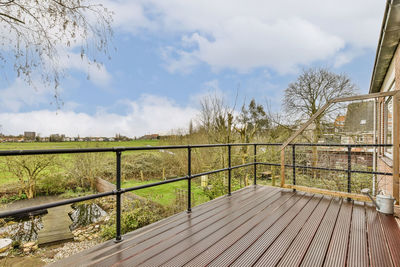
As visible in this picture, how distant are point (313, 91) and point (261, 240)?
952 centimetres

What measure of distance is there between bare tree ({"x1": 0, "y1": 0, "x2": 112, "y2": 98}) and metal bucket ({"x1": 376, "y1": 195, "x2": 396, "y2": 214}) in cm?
376

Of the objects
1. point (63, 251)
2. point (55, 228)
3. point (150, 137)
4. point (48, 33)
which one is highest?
point (48, 33)

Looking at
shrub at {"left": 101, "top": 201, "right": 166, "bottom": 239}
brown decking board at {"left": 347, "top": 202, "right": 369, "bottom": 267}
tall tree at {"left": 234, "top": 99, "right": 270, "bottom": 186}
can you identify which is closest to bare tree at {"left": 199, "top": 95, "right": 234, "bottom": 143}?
tall tree at {"left": 234, "top": 99, "right": 270, "bottom": 186}

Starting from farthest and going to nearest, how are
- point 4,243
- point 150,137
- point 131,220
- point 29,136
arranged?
point 150,137 < point 131,220 < point 4,243 < point 29,136

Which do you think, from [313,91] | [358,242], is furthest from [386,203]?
[313,91]

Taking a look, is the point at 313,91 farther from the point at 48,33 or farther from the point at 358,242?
the point at 48,33

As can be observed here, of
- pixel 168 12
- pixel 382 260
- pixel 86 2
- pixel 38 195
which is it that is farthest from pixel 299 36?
pixel 38 195

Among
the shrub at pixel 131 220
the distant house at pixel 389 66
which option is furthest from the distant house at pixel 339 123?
the shrub at pixel 131 220

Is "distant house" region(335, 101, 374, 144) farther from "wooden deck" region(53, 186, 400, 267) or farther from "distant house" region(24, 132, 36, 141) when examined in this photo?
"distant house" region(24, 132, 36, 141)

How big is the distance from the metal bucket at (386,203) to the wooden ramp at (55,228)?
8004mm

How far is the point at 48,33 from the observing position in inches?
95.9

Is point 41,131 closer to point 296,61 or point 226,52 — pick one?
point 226,52

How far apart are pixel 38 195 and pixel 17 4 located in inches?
249

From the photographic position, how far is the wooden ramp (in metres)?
6.27
